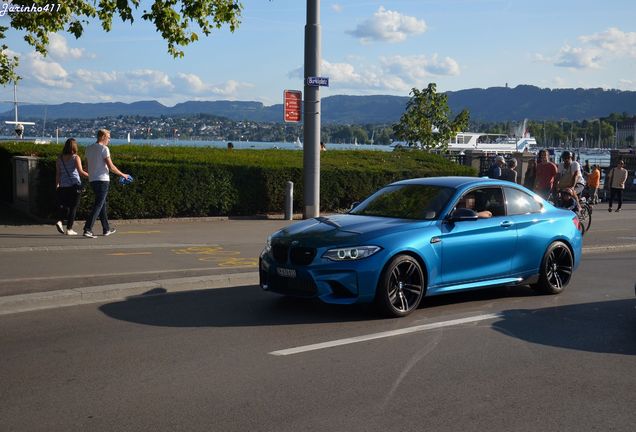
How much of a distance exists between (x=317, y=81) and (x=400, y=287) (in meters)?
9.13

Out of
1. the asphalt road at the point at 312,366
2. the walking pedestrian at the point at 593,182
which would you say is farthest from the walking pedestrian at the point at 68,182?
the walking pedestrian at the point at 593,182

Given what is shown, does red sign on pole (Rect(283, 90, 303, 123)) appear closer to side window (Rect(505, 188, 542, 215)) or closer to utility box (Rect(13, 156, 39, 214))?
utility box (Rect(13, 156, 39, 214))

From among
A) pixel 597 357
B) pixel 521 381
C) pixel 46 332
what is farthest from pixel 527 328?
pixel 46 332

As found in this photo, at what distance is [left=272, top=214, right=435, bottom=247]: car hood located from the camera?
848 cm

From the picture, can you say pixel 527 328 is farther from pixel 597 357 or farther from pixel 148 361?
pixel 148 361

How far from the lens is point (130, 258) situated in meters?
12.2

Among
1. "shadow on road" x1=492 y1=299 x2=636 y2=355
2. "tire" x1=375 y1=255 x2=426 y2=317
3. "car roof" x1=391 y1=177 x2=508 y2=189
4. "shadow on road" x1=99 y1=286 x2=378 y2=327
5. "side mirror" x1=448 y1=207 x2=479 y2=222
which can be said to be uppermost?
"car roof" x1=391 y1=177 x2=508 y2=189

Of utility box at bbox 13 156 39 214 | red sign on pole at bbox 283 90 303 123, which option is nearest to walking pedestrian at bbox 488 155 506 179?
red sign on pole at bbox 283 90 303 123

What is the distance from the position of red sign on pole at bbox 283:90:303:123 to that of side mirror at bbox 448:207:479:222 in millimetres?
8103

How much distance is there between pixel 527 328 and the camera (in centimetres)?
846

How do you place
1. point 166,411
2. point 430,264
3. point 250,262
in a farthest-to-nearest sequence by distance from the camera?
point 250,262
point 430,264
point 166,411

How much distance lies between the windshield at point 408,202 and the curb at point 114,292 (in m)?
2.02

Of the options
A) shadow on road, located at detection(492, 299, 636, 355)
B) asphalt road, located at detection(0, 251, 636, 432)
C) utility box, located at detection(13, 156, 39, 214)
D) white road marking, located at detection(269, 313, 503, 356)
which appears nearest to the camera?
asphalt road, located at detection(0, 251, 636, 432)

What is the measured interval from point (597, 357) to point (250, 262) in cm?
623
